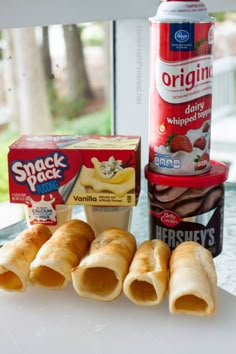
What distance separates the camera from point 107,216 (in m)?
1.18

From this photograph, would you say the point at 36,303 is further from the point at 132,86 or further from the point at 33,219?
the point at 132,86

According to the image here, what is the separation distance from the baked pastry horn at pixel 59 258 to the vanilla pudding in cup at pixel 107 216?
13 centimetres

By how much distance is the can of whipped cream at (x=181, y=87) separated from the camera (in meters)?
1.02

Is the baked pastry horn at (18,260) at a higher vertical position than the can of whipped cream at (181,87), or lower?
lower

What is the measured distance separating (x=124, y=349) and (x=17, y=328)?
6.5 inches

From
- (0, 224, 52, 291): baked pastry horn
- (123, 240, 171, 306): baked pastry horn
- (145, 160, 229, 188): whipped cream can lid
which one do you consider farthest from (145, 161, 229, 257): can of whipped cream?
(0, 224, 52, 291): baked pastry horn

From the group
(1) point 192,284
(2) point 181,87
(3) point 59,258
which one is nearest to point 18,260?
(3) point 59,258

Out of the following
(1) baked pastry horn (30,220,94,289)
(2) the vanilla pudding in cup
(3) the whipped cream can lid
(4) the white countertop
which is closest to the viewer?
(4) the white countertop

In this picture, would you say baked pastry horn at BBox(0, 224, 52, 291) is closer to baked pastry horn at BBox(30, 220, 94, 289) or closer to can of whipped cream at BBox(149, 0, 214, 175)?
baked pastry horn at BBox(30, 220, 94, 289)

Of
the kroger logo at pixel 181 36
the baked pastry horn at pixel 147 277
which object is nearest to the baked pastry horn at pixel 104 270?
the baked pastry horn at pixel 147 277

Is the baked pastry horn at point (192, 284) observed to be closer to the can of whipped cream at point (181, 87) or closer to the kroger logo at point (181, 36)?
the can of whipped cream at point (181, 87)

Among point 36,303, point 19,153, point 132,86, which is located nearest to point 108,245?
point 36,303

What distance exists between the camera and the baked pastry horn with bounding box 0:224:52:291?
95cm

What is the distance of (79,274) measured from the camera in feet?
3.06
